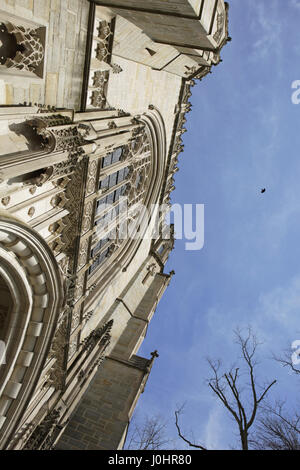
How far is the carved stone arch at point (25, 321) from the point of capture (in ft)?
29.2

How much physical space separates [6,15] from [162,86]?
41.5 ft

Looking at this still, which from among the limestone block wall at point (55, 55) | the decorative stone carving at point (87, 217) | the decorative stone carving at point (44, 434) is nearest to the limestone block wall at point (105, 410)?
the decorative stone carving at point (44, 434)

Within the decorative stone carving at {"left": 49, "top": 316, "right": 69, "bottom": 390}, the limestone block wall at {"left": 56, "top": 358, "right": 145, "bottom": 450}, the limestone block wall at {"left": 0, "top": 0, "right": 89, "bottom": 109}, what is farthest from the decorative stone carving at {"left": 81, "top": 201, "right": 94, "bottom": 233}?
the limestone block wall at {"left": 56, "top": 358, "right": 145, "bottom": 450}

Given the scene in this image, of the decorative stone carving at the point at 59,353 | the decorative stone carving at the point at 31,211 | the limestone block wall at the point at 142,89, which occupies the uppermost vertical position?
the limestone block wall at the point at 142,89

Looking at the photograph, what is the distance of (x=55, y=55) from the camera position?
8.04 metres

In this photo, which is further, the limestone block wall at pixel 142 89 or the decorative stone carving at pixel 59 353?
the limestone block wall at pixel 142 89

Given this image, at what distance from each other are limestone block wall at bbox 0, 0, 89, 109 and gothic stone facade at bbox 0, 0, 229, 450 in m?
0.04

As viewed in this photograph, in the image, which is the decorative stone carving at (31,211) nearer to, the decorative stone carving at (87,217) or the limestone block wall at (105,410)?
the decorative stone carving at (87,217)

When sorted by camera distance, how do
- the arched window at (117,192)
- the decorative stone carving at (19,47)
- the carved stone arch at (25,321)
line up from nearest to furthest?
the decorative stone carving at (19,47) < the carved stone arch at (25,321) < the arched window at (117,192)

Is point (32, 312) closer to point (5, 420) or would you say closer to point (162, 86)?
point (5, 420)

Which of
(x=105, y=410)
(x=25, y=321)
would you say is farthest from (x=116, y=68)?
(x=105, y=410)

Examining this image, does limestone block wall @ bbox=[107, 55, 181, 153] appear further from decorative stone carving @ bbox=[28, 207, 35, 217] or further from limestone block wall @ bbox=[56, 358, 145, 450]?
limestone block wall @ bbox=[56, 358, 145, 450]

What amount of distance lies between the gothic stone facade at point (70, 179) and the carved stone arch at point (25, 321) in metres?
0.03
